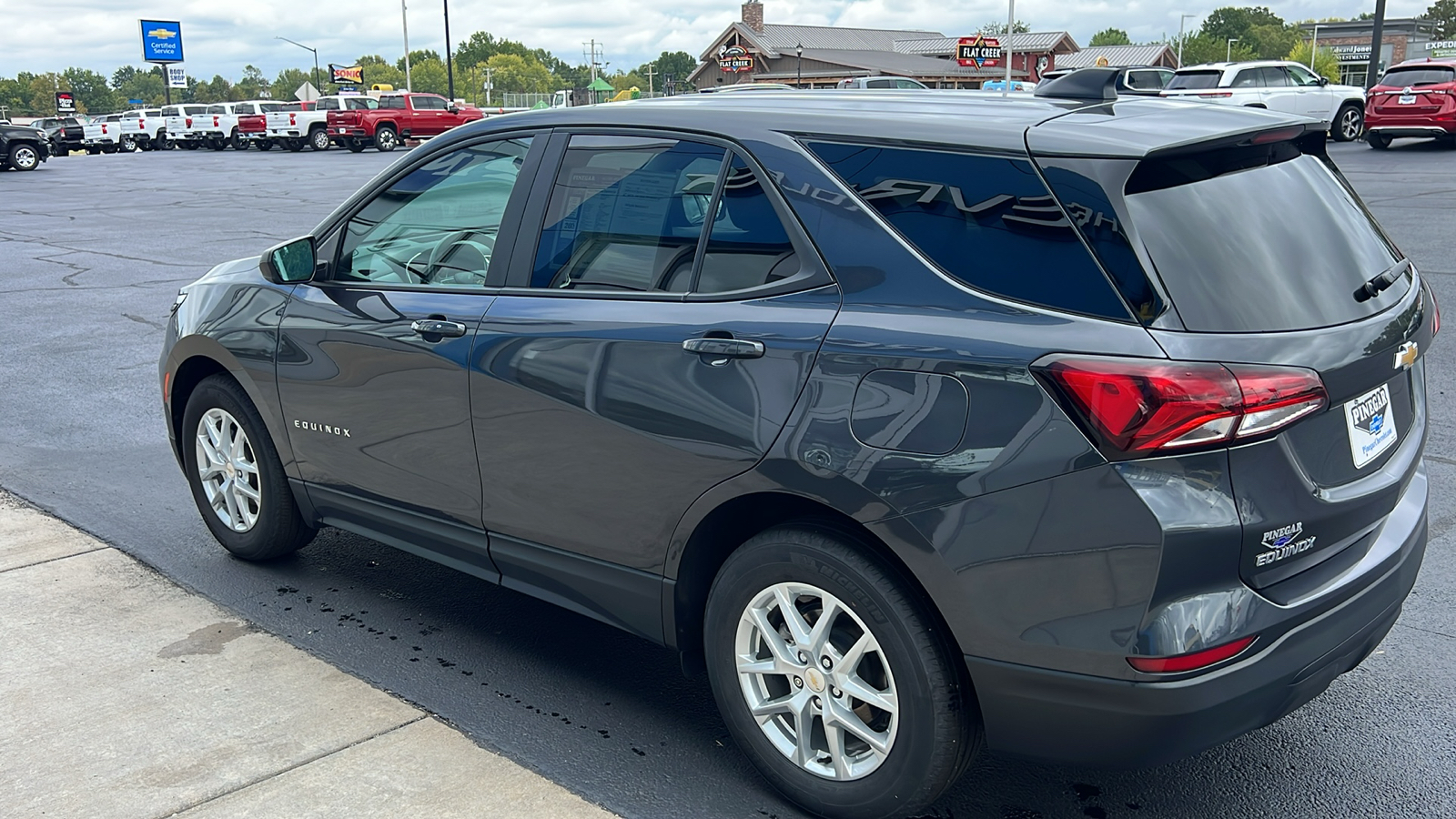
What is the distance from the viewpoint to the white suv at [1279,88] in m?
26.4

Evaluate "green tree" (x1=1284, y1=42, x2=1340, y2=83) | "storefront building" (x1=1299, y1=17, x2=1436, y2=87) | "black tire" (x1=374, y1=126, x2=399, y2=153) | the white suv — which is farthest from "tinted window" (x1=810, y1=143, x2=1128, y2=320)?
"green tree" (x1=1284, y1=42, x2=1340, y2=83)

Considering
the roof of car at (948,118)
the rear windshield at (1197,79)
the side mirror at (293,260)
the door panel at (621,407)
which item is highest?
the rear windshield at (1197,79)

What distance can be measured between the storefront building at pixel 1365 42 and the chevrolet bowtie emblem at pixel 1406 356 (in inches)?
4251

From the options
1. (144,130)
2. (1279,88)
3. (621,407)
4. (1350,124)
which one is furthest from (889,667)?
(144,130)

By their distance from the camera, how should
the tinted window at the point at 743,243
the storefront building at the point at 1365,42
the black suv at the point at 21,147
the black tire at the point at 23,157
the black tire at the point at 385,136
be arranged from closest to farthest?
the tinted window at the point at 743,243 → the black suv at the point at 21,147 → the black tire at the point at 23,157 → the black tire at the point at 385,136 → the storefront building at the point at 1365,42

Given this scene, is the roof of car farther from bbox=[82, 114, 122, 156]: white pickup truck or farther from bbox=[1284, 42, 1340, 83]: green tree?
bbox=[1284, 42, 1340, 83]: green tree

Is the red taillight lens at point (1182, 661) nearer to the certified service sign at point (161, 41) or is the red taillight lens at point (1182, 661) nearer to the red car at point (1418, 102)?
the red car at point (1418, 102)

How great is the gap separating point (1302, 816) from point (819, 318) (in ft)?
5.73

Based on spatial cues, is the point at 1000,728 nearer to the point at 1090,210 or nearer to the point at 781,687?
the point at 781,687

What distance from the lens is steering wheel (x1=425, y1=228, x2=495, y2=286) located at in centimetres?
378

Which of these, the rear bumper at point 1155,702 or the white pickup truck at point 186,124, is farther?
the white pickup truck at point 186,124

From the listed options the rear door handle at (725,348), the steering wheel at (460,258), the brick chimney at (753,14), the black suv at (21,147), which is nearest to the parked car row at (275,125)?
the black suv at (21,147)

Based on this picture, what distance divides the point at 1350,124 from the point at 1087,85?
29.8m

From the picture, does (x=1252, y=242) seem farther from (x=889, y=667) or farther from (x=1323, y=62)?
(x=1323, y=62)
